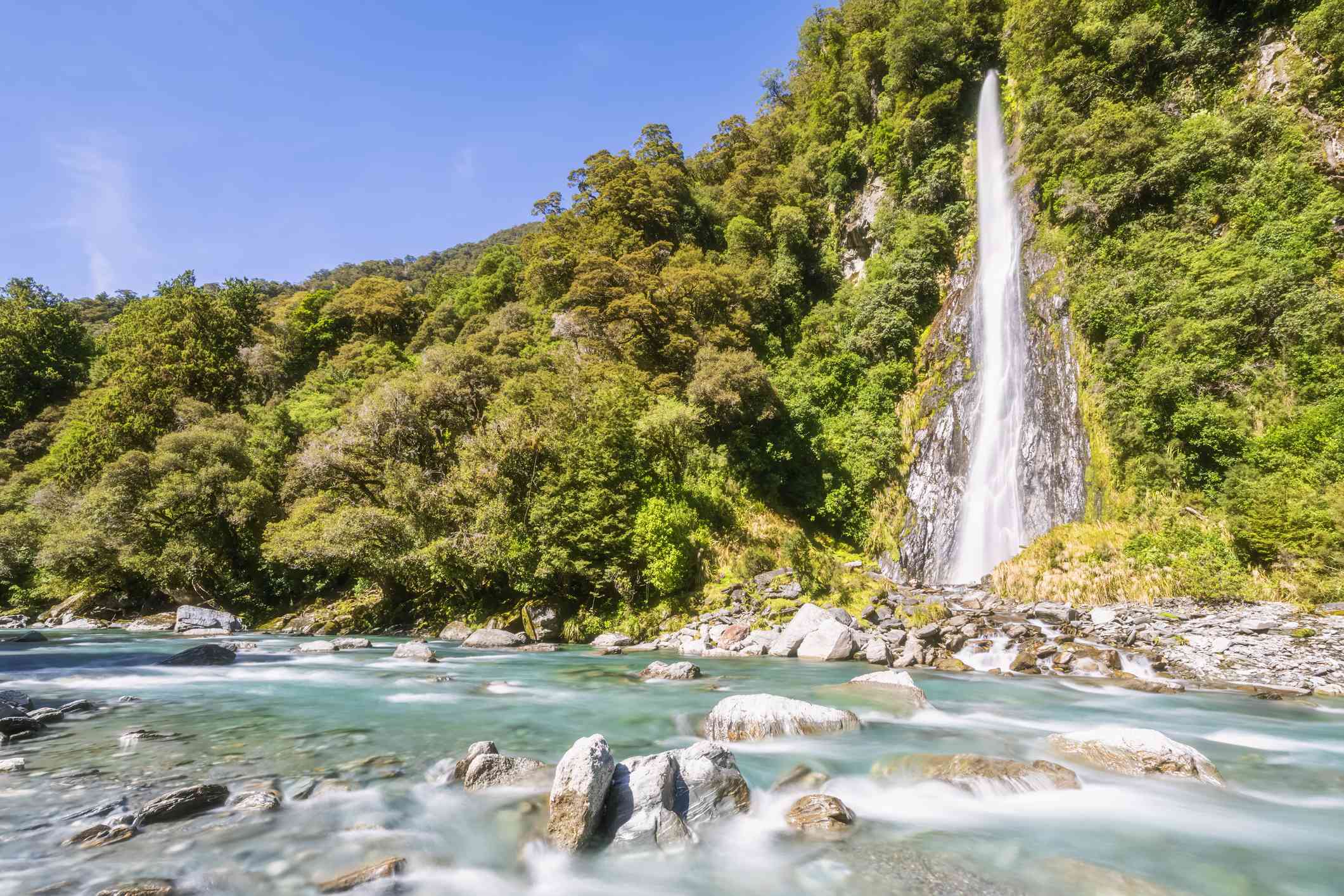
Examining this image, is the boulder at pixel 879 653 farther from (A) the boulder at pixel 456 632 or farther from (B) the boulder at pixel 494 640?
(A) the boulder at pixel 456 632

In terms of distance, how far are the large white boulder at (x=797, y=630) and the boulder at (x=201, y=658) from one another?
15.8 meters

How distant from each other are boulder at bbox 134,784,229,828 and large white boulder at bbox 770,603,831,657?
13.8m

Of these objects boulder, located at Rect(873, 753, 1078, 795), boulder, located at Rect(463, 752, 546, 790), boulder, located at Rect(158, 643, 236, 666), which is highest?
boulder, located at Rect(463, 752, 546, 790)

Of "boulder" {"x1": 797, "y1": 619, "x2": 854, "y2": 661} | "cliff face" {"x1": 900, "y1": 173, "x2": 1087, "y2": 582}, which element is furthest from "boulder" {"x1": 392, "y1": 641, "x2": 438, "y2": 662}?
"cliff face" {"x1": 900, "y1": 173, "x2": 1087, "y2": 582}

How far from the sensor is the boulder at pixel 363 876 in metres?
4.56

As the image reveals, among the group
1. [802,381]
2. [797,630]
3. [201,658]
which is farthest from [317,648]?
[802,381]

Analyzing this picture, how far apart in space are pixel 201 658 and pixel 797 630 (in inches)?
670

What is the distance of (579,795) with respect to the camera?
5.48m

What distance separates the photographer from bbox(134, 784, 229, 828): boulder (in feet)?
17.9

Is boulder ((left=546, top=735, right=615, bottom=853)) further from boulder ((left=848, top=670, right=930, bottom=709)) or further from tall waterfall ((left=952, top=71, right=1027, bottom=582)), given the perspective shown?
tall waterfall ((left=952, top=71, right=1027, bottom=582))

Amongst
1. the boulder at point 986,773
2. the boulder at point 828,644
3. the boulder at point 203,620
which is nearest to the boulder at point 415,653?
the boulder at point 828,644

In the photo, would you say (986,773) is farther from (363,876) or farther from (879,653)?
(879,653)

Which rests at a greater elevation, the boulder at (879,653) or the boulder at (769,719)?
the boulder at (769,719)

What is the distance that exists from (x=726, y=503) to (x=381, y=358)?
33099 millimetres
